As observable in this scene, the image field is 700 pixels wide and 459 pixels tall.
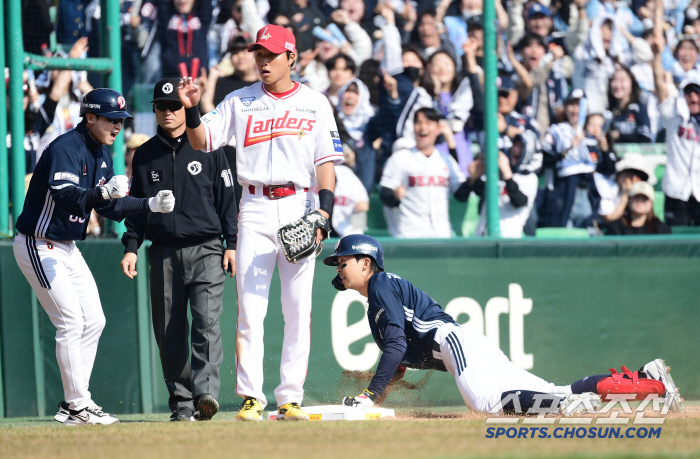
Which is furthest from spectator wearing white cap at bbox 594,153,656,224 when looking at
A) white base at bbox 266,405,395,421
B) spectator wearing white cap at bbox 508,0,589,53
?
white base at bbox 266,405,395,421

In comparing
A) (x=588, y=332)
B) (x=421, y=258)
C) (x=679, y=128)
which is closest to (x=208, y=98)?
(x=421, y=258)

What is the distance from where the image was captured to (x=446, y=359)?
5020mm

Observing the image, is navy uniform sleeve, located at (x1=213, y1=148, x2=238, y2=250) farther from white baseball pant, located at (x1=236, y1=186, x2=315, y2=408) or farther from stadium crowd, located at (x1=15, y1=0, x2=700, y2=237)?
stadium crowd, located at (x1=15, y1=0, x2=700, y2=237)

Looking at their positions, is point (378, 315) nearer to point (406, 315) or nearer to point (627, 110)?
point (406, 315)

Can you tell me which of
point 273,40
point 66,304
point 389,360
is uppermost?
point 273,40

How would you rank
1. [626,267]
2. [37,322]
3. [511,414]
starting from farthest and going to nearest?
[626,267] → [37,322] → [511,414]

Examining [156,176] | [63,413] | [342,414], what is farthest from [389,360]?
[63,413]

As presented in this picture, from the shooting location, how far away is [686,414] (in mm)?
4867

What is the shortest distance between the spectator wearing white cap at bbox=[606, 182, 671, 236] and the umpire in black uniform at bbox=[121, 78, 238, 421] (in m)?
3.90

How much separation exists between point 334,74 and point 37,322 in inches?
139

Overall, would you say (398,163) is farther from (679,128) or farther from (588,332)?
(679,128)

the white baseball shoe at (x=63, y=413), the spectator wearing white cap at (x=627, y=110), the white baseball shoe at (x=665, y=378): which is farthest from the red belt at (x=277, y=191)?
the spectator wearing white cap at (x=627, y=110)

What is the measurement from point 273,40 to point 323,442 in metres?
2.24

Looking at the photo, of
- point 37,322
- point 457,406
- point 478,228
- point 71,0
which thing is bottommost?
point 457,406
